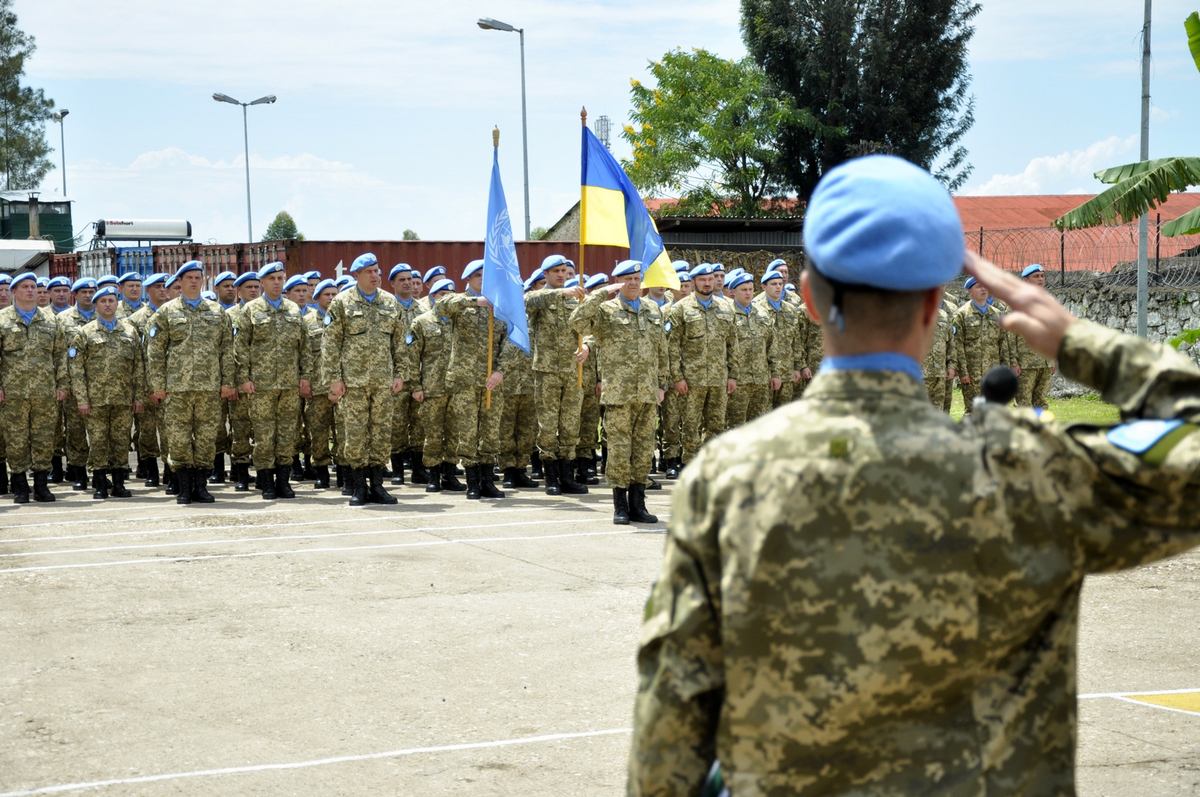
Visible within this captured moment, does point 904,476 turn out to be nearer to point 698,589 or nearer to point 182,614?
point 698,589

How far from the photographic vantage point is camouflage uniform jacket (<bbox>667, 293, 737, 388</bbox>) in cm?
1352

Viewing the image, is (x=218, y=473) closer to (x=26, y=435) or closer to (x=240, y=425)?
(x=240, y=425)

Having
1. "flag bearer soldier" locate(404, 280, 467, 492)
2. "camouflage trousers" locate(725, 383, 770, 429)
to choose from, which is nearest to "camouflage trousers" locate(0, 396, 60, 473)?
"flag bearer soldier" locate(404, 280, 467, 492)

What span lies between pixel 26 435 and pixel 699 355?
23.1ft

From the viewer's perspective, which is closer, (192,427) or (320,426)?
(192,427)

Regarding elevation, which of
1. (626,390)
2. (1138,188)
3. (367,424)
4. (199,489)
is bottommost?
(199,489)

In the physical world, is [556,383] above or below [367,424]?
above

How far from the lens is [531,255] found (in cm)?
2308

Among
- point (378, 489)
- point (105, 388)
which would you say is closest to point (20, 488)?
point (105, 388)

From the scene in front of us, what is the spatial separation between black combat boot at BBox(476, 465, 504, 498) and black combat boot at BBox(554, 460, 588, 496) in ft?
2.02

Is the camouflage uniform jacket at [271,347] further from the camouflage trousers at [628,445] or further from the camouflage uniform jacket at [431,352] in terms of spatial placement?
the camouflage trousers at [628,445]

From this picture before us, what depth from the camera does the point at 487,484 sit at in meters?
12.4

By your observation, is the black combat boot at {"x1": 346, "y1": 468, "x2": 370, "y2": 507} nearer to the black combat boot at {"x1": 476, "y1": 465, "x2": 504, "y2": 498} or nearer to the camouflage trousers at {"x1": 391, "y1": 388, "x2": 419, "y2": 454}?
the black combat boot at {"x1": 476, "y1": 465, "x2": 504, "y2": 498}

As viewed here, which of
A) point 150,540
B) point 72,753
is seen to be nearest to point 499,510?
point 150,540
